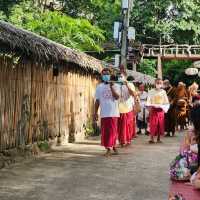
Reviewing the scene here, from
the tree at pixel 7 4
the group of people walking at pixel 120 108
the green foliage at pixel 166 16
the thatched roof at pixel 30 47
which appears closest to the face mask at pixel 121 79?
the group of people walking at pixel 120 108

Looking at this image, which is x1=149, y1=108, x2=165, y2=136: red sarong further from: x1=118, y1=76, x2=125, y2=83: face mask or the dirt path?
the dirt path

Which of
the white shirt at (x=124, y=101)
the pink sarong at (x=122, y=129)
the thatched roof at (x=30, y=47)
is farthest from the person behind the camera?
the white shirt at (x=124, y=101)

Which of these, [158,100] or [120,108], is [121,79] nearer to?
[120,108]

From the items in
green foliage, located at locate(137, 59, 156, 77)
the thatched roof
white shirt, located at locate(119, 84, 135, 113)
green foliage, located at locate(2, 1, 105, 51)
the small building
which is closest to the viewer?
the thatched roof

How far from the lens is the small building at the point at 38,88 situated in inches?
394

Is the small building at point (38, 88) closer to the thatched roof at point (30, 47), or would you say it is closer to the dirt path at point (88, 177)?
the thatched roof at point (30, 47)

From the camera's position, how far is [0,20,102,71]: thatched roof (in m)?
9.27

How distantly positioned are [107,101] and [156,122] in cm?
371

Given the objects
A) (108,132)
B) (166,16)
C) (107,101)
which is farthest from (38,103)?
(166,16)

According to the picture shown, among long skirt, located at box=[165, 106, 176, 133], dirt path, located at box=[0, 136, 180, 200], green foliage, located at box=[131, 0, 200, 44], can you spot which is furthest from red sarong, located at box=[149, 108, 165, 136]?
green foliage, located at box=[131, 0, 200, 44]

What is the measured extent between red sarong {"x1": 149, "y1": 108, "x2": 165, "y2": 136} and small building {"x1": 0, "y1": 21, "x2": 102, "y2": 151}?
192 centimetres

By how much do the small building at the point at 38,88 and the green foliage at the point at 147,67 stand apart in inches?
1570

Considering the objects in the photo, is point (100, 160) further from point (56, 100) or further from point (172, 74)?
point (172, 74)

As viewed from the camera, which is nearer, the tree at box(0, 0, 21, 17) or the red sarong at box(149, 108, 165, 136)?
the red sarong at box(149, 108, 165, 136)
